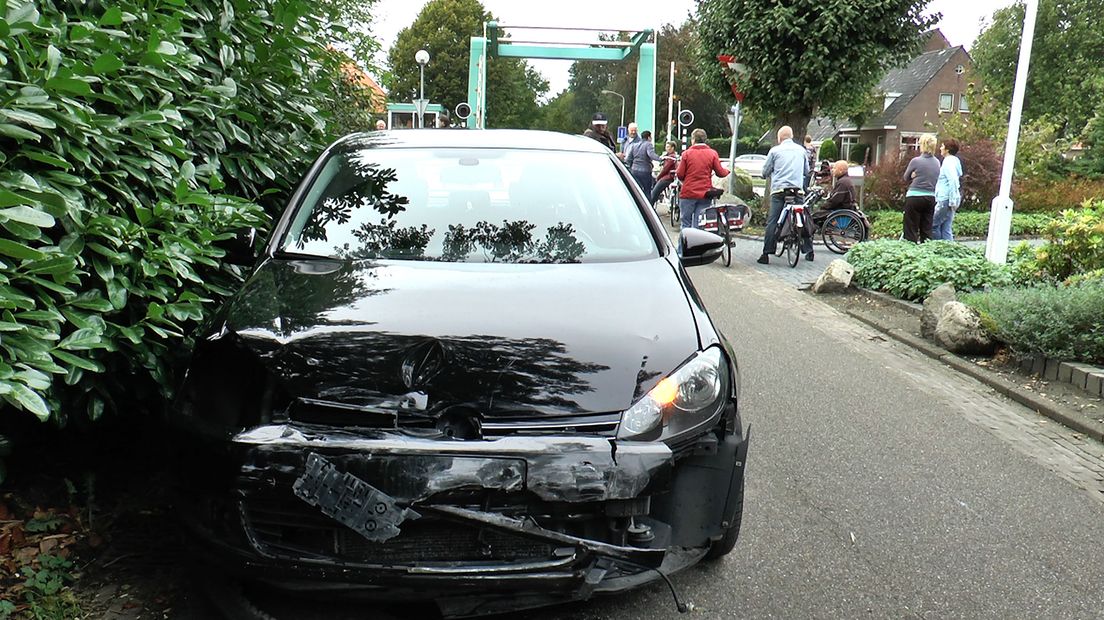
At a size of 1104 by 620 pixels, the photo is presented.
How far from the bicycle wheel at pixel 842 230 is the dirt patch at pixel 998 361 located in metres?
4.64

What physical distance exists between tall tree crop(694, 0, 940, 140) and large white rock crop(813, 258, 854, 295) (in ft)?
24.7

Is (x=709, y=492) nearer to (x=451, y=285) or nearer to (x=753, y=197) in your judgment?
(x=451, y=285)

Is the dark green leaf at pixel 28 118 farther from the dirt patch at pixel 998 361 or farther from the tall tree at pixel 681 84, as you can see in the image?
the tall tree at pixel 681 84

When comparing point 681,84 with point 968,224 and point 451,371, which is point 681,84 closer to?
point 968,224

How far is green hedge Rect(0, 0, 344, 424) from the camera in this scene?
8.13ft

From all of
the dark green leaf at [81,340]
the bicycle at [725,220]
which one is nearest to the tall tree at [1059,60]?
the bicycle at [725,220]

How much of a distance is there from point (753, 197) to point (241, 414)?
2125 cm

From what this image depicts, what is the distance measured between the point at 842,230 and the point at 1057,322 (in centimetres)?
868

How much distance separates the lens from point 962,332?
24.7ft

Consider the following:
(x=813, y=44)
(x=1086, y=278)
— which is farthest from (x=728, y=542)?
(x=813, y=44)

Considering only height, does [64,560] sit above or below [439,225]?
below

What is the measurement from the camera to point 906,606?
3.29 m

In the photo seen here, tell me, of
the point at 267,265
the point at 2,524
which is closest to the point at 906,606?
the point at 267,265

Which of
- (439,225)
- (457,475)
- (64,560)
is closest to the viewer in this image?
(457,475)
